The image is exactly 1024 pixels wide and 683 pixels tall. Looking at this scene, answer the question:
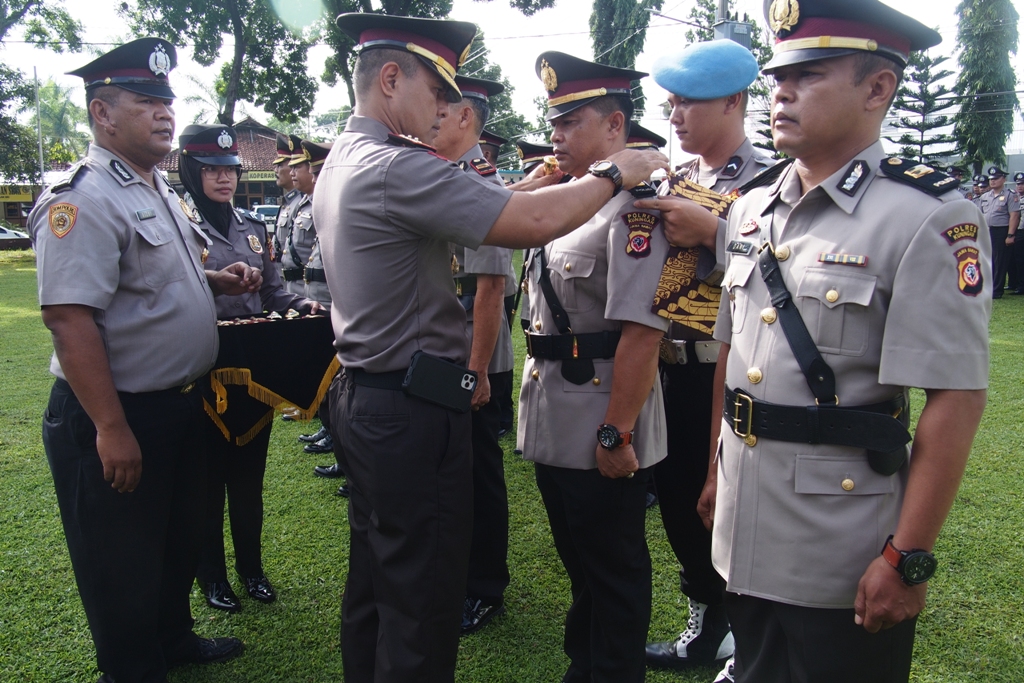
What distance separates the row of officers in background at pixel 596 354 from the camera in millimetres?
1537

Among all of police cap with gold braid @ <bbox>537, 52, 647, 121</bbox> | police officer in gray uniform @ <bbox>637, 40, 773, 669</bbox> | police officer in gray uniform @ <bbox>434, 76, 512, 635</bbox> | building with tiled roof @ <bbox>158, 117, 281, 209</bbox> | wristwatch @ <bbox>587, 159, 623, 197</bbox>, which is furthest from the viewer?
building with tiled roof @ <bbox>158, 117, 281, 209</bbox>

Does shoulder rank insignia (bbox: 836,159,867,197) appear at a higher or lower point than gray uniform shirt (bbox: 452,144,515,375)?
higher

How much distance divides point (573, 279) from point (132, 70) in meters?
1.81

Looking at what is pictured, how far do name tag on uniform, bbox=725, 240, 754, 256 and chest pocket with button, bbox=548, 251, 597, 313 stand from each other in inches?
21.9

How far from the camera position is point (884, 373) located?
1480 mm

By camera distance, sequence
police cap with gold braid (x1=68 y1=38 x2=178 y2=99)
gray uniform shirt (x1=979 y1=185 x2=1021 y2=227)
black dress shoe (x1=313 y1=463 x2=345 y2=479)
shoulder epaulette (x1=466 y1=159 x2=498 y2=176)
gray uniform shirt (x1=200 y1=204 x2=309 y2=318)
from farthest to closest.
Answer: gray uniform shirt (x1=979 y1=185 x2=1021 y2=227), black dress shoe (x1=313 y1=463 x2=345 y2=479), gray uniform shirt (x1=200 y1=204 x2=309 y2=318), shoulder epaulette (x1=466 y1=159 x2=498 y2=176), police cap with gold braid (x1=68 y1=38 x2=178 y2=99)

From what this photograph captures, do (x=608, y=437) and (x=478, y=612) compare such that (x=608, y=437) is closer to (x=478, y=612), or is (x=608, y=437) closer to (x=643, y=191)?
(x=643, y=191)

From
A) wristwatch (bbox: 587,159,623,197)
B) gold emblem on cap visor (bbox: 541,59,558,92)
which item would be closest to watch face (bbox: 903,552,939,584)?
wristwatch (bbox: 587,159,623,197)

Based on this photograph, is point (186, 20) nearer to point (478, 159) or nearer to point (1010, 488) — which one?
point (478, 159)

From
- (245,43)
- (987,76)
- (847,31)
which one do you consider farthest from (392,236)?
(987,76)

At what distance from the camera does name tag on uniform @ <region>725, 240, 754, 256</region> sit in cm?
179

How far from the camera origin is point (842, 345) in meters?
1.54

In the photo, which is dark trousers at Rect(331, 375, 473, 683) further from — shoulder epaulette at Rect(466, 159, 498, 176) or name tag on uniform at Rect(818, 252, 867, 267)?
shoulder epaulette at Rect(466, 159, 498, 176)

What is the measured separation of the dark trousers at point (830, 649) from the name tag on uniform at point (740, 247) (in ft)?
2.86
